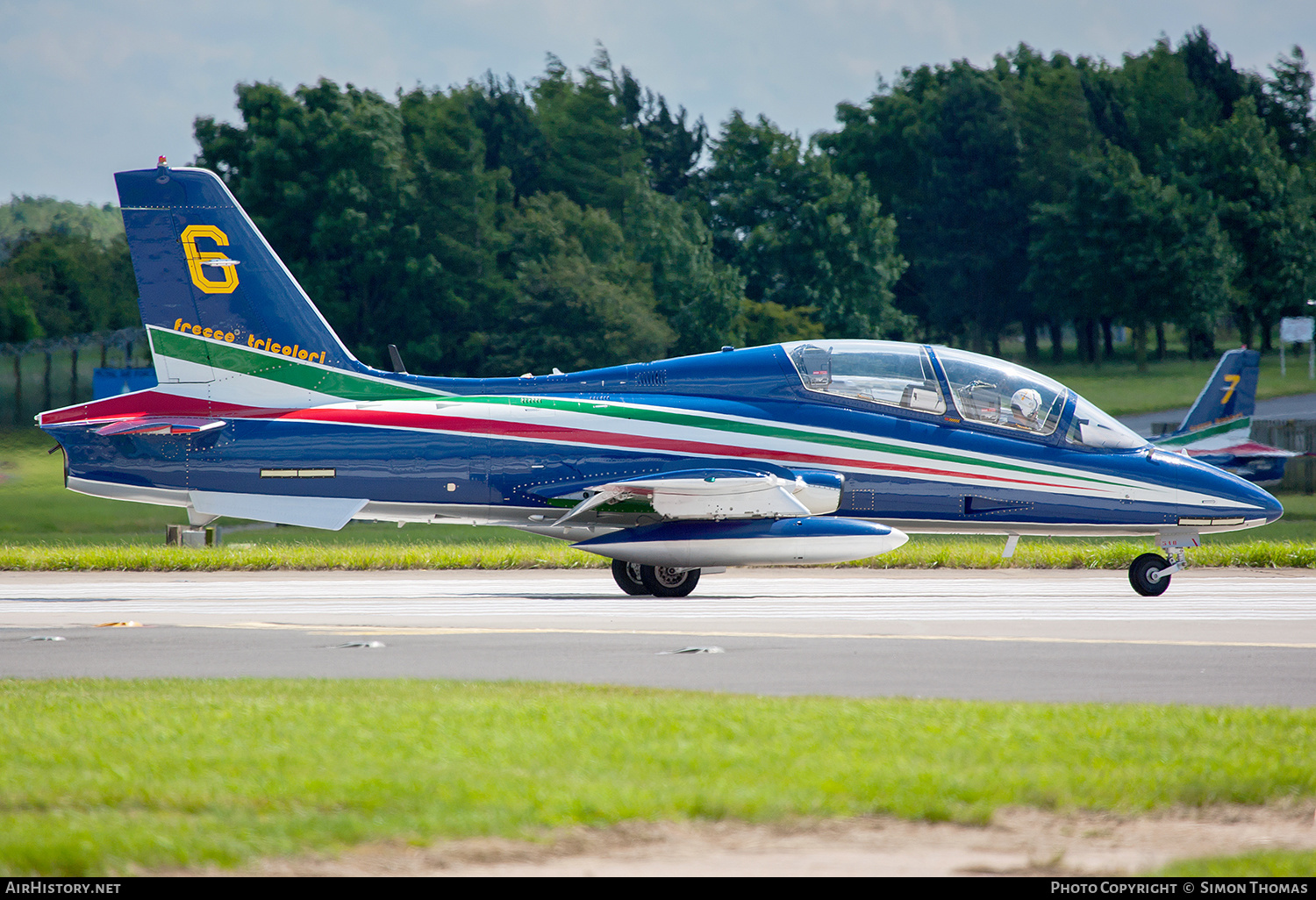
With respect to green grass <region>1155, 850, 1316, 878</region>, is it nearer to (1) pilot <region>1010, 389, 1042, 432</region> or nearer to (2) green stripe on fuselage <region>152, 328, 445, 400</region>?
(1) pilot <region>1010, 389, 1042, 432</region>

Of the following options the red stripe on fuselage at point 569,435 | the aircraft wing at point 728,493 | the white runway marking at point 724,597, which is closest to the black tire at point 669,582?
the white runway marking at point 724,597

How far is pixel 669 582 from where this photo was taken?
1756 cm

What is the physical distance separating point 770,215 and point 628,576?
68.7 m

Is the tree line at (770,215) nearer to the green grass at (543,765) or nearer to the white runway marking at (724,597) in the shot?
Result: the white runway marking at (724,597)

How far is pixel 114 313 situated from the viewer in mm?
71688

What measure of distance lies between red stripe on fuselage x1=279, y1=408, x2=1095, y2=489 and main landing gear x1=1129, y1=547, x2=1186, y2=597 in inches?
57.2

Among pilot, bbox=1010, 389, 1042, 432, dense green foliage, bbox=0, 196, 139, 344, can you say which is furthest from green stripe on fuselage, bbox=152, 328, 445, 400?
→ dense green foliage, bbox=0, 196, 139, 344

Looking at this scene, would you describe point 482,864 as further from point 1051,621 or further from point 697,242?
point 697,242

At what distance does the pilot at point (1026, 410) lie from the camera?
Answer: 688 inches

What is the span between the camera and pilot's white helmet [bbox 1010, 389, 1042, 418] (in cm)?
1748

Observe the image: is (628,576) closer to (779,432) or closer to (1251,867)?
(779,432)

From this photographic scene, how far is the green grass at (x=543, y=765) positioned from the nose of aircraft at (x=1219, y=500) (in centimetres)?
963

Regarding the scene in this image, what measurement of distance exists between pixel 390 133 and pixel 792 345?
62762mm
